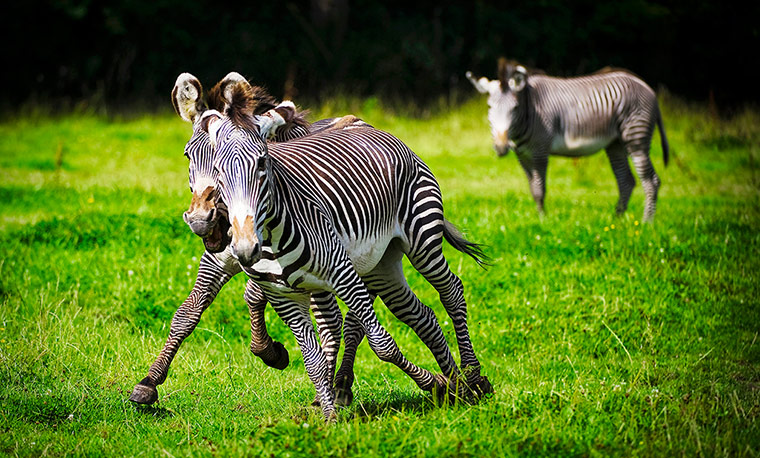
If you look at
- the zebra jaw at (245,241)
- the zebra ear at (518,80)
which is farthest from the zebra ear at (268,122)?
the zebra ear at (518,80)

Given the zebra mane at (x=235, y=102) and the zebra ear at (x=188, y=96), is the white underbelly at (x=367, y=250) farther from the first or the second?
the zebra ear at (x=188, y=96)

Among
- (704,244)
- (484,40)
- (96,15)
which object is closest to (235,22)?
(96,15)

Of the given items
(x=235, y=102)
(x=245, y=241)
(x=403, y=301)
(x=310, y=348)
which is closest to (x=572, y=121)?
(x=403, y=301)

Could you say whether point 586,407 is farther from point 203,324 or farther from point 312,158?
point 203,324

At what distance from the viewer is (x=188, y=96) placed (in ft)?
16.3

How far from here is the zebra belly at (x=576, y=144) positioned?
40.5ft

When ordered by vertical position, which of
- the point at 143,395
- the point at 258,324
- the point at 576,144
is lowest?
the point at 143,395

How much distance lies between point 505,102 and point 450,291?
6379mm

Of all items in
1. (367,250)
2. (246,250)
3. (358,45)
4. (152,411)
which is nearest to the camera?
(246,250)

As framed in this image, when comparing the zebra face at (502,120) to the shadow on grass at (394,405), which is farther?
the zebra face at (502,120)

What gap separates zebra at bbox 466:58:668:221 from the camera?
12016 mm

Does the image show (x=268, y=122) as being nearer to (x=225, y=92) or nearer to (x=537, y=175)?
(x=225, y=92)

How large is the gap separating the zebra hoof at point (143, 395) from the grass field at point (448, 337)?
98 mm

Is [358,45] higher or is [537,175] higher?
[358,45]
